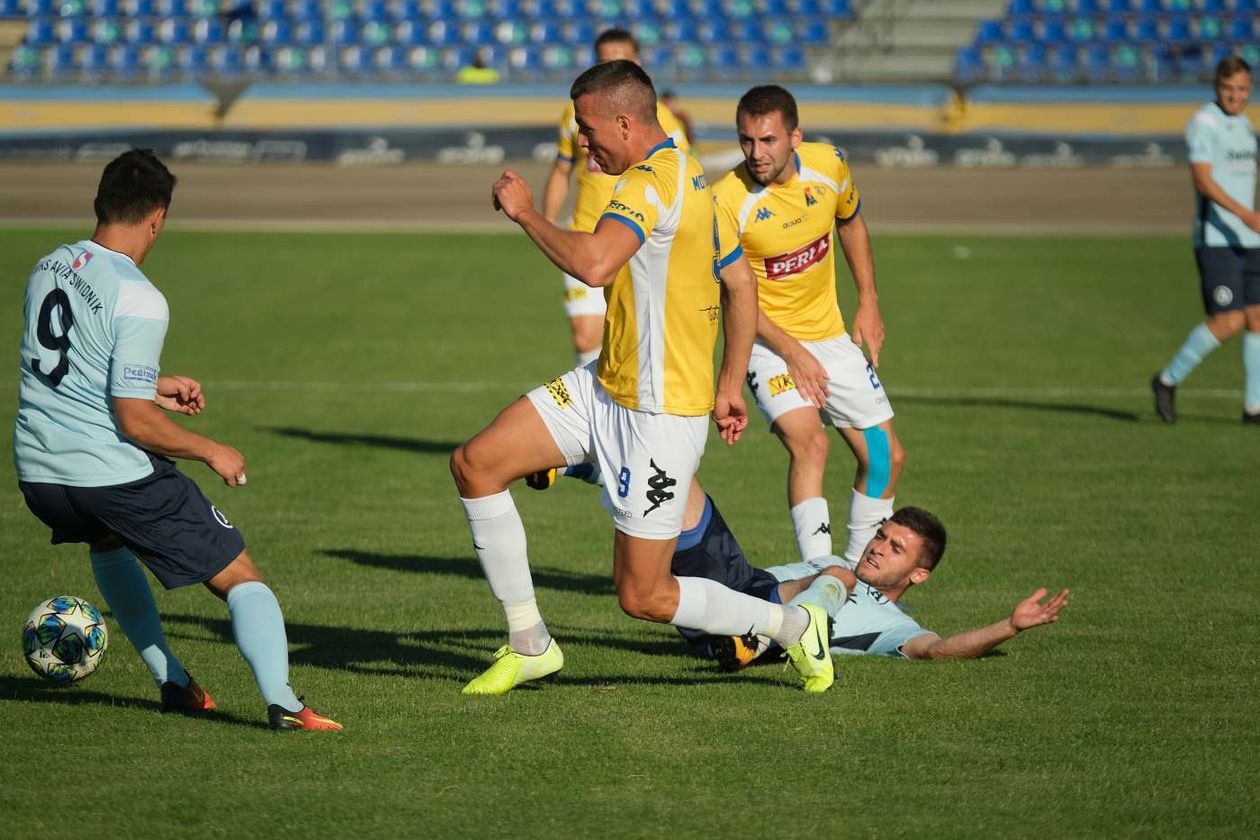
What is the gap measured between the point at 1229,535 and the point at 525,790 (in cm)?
551

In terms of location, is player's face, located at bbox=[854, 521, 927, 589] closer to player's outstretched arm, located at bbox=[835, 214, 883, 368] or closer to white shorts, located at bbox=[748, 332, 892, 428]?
white shorts, located at bbox=[748, 332, 892, 428]

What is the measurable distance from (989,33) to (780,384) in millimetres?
36803

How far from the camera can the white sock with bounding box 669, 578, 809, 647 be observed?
234 inches

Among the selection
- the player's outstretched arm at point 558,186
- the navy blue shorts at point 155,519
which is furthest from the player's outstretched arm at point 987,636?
the player's outstretched arm at point 558,186

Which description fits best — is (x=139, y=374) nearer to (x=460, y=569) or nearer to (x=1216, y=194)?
(x=460, y=569)

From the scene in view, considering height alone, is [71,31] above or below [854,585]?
above

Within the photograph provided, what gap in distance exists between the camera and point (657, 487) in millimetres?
5773

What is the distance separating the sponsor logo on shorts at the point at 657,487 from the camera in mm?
5773

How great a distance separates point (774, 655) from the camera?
22.0 feet

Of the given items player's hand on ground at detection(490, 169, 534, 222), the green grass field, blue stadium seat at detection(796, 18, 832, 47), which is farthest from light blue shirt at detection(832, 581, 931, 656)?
blue stadium seat at detection(796, 18, 832, 47)

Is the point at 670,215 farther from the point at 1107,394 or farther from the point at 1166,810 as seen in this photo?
the point at 1107,394

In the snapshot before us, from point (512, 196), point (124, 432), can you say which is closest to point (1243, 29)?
point (512, 196)

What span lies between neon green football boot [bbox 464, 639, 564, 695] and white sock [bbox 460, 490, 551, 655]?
3 cm

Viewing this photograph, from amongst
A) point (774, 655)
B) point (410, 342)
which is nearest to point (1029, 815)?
point (774, 655)
